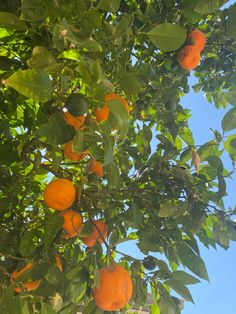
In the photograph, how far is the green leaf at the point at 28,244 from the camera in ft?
4.83

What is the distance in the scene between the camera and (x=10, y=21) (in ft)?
4.22

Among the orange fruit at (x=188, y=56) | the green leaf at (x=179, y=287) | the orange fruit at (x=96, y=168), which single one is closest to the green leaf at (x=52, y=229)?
the orange fruit at (x=96, y=168)

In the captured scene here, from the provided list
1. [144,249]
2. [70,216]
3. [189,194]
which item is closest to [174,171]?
[189,194]

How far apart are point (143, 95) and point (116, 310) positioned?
82cm

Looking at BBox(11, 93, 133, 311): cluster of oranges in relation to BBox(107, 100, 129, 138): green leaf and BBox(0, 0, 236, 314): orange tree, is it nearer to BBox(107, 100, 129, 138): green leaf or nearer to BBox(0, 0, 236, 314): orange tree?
BBox(0, 0, 236, 314): orange tree

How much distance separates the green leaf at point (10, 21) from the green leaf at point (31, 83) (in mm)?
366

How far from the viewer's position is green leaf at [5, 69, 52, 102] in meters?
0.97

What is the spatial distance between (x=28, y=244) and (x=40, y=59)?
67 cm

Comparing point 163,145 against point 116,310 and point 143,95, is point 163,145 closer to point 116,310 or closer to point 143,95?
point 143,95

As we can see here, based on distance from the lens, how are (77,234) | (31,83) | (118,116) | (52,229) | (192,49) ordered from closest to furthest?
1. (31,83)
2. (118,116)
3. (52,229)
4. (77,234)
5. (192,49)

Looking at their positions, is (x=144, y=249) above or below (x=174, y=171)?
below

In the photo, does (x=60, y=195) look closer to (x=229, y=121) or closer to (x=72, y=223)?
(x=72, y=223)

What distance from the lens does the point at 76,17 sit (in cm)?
138

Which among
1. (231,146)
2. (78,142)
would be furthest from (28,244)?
(231,146)
